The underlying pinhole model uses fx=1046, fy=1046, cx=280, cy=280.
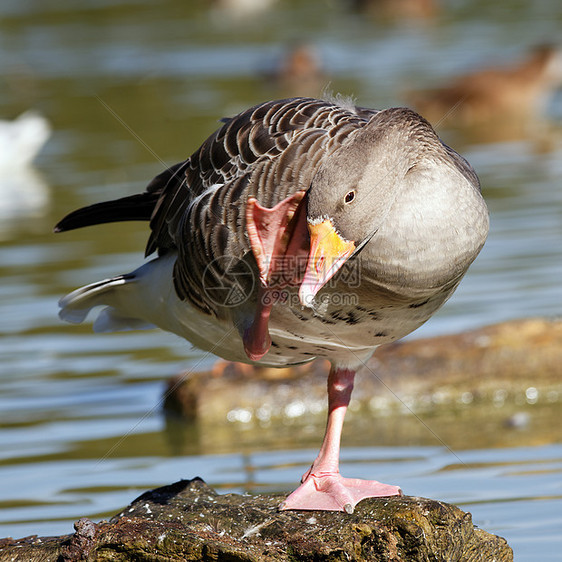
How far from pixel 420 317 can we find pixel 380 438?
204cm

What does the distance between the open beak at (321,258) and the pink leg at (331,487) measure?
109cm

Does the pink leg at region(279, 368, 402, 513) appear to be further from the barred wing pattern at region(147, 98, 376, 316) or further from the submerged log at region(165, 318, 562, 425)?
the submerged log at region(165, 318, 562, 425)

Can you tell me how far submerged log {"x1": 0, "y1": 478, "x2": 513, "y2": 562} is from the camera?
4535 mm

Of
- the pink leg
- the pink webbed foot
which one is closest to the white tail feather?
the pink leg

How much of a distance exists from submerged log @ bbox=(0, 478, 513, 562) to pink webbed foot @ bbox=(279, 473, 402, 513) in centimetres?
5

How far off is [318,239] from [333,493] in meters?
1.38

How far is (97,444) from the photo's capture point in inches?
290

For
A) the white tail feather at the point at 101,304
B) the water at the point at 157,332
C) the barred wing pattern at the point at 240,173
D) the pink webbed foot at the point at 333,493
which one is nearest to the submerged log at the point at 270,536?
the pink webbed foot at the point at 333,493

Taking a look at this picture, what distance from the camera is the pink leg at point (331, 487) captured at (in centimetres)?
513

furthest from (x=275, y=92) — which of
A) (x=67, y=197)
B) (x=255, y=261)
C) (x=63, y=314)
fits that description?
(x=255, y=261)

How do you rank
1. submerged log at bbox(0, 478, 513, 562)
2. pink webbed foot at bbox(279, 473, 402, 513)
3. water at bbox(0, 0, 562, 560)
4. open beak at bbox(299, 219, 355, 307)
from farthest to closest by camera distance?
water at bbox(0, 0, 562, 560), pink webbed foot at bbox(279, 473, 402, 513), open beak at bbox(299, 219, 355, 307), submerged log at bbox(0, 478, 513, 562)

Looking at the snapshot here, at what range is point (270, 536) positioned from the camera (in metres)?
4.71

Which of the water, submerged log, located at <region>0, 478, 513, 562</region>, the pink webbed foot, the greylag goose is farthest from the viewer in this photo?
the water

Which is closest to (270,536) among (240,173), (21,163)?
(240,173)
